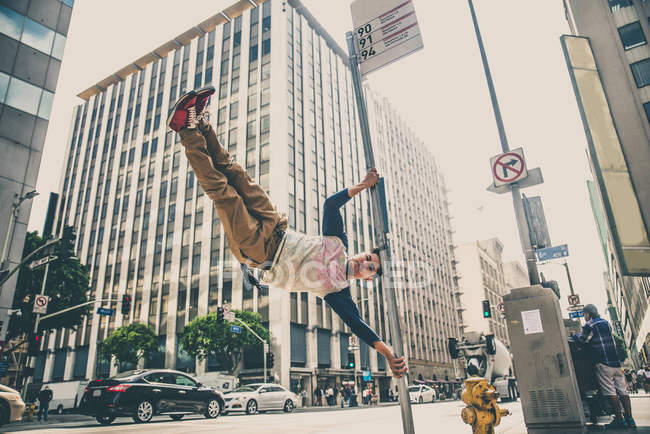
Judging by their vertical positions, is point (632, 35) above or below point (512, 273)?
above

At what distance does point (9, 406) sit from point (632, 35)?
126ft

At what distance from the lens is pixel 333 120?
151 feet

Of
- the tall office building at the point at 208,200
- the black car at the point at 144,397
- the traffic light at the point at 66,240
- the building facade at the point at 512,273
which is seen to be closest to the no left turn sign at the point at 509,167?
the black car at the point at 144,397

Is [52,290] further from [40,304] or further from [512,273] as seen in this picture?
[512,273]

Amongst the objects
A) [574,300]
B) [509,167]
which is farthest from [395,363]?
[574,300]

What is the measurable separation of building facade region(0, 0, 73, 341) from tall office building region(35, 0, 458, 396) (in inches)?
660

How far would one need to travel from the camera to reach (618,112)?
22047 mm

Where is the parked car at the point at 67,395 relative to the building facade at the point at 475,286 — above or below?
below

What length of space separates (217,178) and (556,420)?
242 inches

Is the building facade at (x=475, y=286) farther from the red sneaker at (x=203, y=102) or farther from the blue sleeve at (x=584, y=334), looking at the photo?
the red sneaker at (x=203, y=102)

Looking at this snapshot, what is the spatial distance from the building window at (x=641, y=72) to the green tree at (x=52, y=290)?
1519 inches

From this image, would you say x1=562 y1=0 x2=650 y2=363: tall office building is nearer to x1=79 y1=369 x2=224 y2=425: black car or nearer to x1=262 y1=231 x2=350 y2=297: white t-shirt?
x1=262 y1=231 x2=350 y2=297: white t-shirt

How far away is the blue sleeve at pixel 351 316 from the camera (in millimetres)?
3537

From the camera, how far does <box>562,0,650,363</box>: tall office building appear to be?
16.7 m
